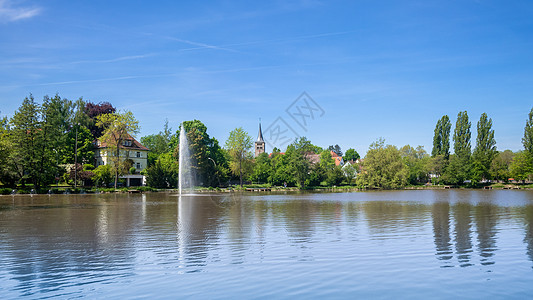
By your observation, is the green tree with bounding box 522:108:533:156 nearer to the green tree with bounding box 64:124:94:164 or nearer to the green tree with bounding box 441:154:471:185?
the green tree with bounding box 441:154:471:185

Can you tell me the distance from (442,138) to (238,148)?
55.9 metres

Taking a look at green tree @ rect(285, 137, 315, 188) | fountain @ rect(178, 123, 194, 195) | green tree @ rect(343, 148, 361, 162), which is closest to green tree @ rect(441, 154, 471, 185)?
green tree @ rect(285, 137, 315, 188)

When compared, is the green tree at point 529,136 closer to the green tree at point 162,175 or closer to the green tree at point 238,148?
the green tree at point 238,148

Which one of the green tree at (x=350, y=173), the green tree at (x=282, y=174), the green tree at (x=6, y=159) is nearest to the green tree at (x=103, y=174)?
the green tree at (x=6, y=159)

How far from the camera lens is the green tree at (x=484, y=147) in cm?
9709

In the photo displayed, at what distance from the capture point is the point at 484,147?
9831cm

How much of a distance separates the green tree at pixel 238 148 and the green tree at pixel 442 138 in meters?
51.7

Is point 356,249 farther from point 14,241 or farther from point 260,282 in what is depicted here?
point 14,241

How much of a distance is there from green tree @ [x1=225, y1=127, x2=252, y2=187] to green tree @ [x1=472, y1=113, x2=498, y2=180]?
55727 millimetres

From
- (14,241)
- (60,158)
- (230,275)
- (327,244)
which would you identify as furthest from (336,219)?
(60,158)

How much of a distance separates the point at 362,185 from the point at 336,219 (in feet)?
227

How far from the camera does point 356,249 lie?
13117mm

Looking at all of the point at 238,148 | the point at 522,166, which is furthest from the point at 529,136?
the point at 238,148

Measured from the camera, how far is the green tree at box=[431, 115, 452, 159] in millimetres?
103988
